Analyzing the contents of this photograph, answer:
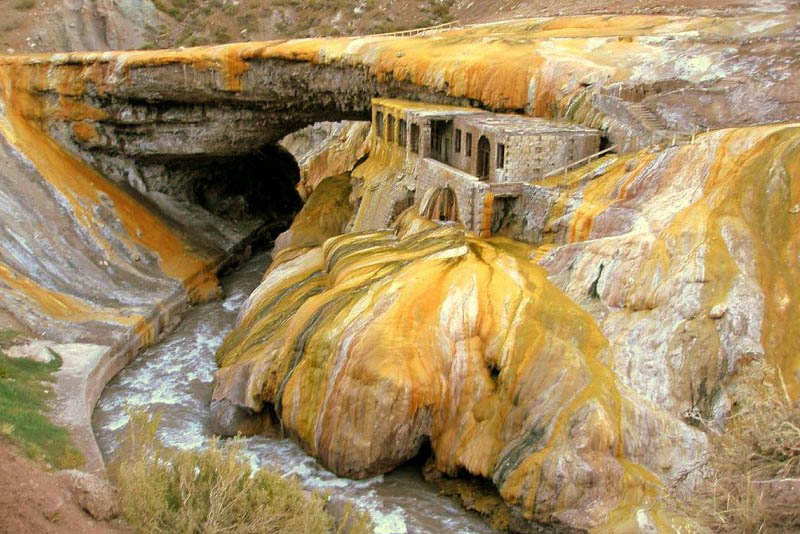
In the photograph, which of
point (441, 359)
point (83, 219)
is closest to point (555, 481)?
point (441, 359)

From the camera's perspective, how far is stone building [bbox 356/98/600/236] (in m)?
24.8

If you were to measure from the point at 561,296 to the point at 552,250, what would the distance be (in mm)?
1989

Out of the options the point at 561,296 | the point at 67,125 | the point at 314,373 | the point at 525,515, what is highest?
the point at 67,125

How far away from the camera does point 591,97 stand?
26953 mm

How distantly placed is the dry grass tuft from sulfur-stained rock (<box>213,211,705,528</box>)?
773cm

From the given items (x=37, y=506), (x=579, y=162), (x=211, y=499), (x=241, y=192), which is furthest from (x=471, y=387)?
(x=241, y=192)

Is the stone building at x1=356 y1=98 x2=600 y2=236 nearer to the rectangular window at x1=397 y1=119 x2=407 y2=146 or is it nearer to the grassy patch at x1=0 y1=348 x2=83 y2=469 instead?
the rectangular window at x1=397 y1=119 x2=407 y2=146

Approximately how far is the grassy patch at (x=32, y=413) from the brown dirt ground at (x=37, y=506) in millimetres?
2692

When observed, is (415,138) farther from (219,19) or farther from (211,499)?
(219,19)

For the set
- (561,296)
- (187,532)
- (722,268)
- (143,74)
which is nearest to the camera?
(187,532)

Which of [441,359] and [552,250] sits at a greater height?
[552,250]

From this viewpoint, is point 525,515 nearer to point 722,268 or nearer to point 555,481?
point 555,481

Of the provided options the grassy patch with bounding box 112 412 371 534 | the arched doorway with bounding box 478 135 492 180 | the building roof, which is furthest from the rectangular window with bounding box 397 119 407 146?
the grassy patch with bounding box 112 412 371 534

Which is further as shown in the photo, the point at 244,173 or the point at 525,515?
the point at 244,173
